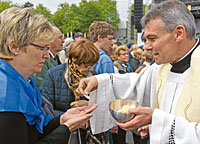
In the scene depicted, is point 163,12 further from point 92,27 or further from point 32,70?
point 92,27

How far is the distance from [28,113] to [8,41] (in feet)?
1.70

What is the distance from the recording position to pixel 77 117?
160cm

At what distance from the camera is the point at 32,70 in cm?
136

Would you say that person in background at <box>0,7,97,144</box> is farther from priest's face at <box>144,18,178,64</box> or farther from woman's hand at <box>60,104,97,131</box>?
priest's face at <box>144,18,178,64</box>

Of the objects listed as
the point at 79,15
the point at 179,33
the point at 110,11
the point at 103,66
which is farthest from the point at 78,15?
the point at 179,33

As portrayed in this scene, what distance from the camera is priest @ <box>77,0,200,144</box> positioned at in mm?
1304

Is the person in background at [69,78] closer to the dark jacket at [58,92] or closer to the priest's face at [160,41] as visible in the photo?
the dark jacket at [58,92]

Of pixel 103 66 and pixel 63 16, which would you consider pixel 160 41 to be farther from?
pixel 63 16

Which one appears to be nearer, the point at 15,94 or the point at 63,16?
the point at 15,94

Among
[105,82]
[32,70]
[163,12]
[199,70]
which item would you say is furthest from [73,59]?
[199,70]

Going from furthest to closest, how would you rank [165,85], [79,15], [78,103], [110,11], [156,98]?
1. [110,11]
2. [79,15]
3. [78,103]
4. [156,98]
5. [165,85]

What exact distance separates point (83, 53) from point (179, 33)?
1.10 m

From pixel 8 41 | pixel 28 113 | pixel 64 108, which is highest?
pixel 8 41

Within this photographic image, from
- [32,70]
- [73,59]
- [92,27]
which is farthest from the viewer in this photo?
[92,27]
